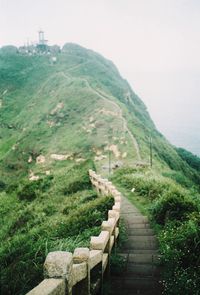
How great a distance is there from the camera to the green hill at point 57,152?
35.8 feet

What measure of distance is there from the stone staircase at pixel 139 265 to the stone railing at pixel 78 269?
1.51 feet

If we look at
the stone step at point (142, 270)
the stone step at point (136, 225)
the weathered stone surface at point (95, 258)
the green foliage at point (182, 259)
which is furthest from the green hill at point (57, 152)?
the green foliage at point (182, 259)

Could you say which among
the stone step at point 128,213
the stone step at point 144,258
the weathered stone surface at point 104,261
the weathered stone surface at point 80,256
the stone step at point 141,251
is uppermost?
the weathered stone surface at point 80,256

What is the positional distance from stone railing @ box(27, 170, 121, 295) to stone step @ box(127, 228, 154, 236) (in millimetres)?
1747

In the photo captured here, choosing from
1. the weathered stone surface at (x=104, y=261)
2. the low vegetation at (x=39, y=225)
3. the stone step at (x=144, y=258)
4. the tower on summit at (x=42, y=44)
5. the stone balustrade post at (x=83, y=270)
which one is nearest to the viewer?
the stone balustrade post at (x=83, y=270)

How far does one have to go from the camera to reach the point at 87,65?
128250 mm

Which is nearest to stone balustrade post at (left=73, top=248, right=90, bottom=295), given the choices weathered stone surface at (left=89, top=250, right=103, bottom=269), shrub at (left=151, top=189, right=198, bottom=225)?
weathered stone surface at (left=89, top=250, right=103, bottom=269)

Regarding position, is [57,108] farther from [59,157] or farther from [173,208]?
[173,208]

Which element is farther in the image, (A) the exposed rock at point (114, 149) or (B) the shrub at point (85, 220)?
(A) the exposed rock at point (114, 149)

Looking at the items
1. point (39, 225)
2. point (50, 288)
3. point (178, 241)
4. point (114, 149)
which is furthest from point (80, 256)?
point (114, 149)

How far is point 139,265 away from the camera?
8141 millimetres

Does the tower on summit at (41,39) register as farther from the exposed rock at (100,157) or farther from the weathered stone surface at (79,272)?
the weathered stone surface at (79,272)

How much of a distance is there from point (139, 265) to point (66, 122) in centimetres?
6670

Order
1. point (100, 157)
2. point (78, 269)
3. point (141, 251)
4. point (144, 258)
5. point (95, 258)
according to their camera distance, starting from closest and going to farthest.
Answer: point (78, 269), point (95, 258), point (144, 258), point (141, 251), point (100, 157)
